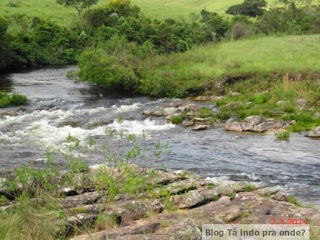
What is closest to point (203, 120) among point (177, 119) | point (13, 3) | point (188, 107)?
point (177, 119)

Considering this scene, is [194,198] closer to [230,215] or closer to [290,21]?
[230,215]

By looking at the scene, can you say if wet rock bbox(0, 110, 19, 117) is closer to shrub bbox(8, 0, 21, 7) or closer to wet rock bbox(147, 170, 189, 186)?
wet rock bbox(147, 170, 189, 186)

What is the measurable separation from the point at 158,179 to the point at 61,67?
3250 centimetres

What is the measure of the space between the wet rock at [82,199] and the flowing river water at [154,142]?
1.69m

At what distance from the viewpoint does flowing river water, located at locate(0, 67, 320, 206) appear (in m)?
15.1

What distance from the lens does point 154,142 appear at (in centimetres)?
1933

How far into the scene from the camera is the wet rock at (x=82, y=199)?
33.1ft

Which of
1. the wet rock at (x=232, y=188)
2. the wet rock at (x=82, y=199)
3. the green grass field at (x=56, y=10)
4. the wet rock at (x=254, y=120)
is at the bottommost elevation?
the wet rock at (x=254, y=120)

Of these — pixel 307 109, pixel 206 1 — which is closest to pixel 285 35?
pixel 307 109

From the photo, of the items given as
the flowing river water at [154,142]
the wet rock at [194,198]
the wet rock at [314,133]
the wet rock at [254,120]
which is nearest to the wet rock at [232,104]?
the wet rock at [254,120]

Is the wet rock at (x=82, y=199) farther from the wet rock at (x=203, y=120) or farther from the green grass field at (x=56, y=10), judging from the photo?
the green grass field at (x=56, y=10)

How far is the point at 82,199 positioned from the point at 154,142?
9.18m

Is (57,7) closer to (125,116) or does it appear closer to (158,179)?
(125,116)

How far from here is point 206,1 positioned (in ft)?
281
